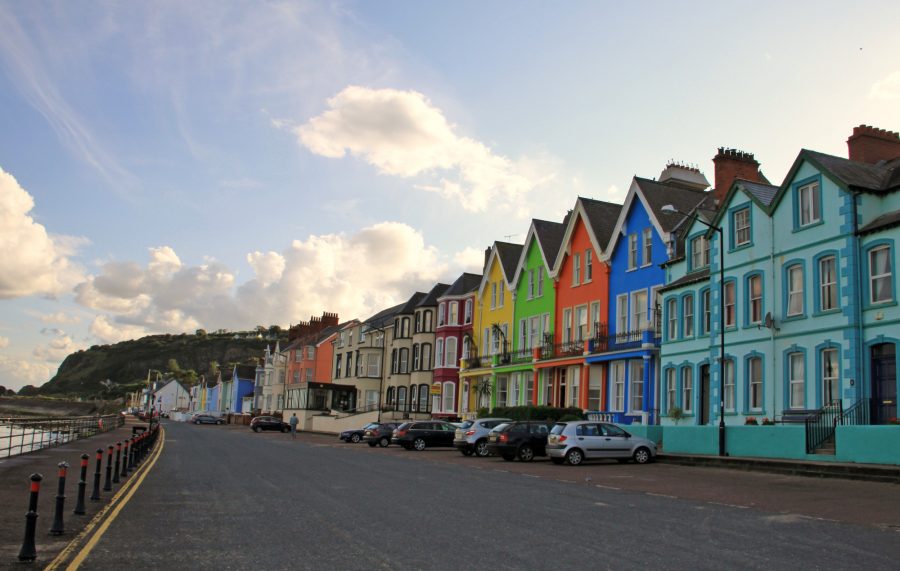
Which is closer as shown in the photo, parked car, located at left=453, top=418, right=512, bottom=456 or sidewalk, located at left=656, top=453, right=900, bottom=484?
sidewalk, located at left=656, top=453, right=900, bottom=484

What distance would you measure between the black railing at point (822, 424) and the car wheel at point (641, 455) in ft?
17.0

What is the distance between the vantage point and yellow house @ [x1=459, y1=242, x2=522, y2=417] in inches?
2040

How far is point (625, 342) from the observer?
38.6m

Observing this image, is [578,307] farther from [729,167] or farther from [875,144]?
[875,144]

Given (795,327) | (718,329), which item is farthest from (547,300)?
(795,327)

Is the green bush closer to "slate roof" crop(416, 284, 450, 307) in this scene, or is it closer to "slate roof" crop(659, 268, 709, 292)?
"slate roof" crop(659, 268, 709, 292)

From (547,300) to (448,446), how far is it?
11464mm

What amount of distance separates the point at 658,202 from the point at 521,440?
603 inches

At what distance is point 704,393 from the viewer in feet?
107

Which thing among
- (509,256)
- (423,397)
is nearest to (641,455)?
(509,256)

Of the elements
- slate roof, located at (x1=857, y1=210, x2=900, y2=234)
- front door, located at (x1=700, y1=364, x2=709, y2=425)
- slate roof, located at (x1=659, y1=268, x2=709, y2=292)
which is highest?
slate roof, located at (x1=857, y1=210, x2=900, y2=234)

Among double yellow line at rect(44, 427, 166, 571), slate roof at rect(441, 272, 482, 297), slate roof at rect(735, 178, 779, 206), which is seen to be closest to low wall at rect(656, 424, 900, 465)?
slate roof at rect(735, 178, 779, 206)

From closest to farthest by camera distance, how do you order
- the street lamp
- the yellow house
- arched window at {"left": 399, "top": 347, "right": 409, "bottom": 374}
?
the street lamp
the yellow house
arched window at {"left": 399, "top": 347, "right": 409, "bottom": 374}

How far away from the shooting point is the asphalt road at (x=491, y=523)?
29.1 feet
